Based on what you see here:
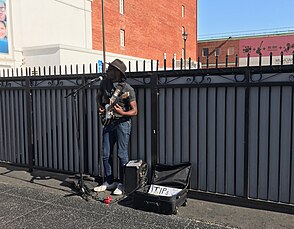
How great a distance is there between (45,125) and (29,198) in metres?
1.65

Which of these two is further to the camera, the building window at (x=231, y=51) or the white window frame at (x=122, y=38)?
the building window at (x=231, y=51)

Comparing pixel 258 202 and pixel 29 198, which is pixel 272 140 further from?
pixel 29 198

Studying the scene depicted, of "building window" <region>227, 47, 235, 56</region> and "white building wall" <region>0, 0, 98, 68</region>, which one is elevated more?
"building window" <region>227, 47, 235, 56</region>

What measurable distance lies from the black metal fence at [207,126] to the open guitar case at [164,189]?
0.62ft

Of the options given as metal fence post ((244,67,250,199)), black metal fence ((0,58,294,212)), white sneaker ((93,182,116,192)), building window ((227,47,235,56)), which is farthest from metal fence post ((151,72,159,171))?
building window ((227,47,235,56))

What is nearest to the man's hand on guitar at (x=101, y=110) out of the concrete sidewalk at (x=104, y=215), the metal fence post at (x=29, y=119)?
the concrete sidewalk at (x=104, y=215)

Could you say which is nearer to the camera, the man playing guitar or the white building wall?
the man playing guitar

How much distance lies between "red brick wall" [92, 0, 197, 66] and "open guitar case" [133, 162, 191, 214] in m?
23.1

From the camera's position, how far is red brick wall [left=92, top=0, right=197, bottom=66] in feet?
93.2

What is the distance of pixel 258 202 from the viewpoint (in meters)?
3.99

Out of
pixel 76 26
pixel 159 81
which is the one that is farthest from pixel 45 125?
pixel 76 26

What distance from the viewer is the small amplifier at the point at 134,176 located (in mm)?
4461

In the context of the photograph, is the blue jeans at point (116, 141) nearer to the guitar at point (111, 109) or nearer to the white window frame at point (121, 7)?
the guitar at point (111, 109)

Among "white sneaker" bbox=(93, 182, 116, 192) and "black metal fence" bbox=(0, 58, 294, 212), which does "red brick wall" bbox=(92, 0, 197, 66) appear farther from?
"white sneaker" bbox=(93, 182, 116, 192)
